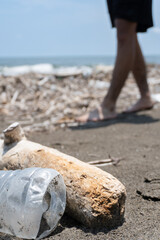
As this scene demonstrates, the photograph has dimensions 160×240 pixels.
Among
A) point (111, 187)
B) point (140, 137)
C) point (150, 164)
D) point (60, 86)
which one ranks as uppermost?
point (111, 187)

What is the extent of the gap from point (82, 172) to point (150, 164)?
885 millimetres

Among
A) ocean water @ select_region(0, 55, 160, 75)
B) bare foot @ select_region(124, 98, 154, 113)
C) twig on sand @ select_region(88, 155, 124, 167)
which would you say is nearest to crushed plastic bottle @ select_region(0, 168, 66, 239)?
twig on sand @ select_region(88, 155, 124, 167)

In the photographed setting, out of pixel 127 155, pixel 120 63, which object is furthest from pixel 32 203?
pixel 120 63

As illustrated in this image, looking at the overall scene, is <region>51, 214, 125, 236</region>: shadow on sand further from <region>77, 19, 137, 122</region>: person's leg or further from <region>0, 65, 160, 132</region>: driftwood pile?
<region>77, 19, 137, 122</region>: person's leg

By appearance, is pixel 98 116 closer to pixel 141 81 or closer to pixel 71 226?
pixel 141 81

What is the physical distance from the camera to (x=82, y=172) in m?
1.57

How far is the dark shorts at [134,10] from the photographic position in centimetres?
377

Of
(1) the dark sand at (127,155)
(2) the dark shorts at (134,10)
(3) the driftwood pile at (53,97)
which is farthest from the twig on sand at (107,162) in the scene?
(2) the dark shorts at (134,10)

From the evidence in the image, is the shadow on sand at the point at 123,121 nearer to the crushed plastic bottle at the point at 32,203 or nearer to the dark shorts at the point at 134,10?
the dark shorts at the point at 134,10

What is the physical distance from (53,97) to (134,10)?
2.59 metres

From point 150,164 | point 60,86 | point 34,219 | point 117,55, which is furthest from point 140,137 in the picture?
point 60,86

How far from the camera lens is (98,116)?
13.4 ft

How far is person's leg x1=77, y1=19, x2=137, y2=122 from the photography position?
388 cm

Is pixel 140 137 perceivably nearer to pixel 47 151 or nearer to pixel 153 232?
pixel 47 151
